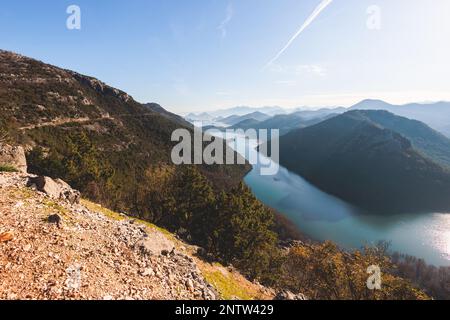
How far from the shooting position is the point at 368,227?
144 metres

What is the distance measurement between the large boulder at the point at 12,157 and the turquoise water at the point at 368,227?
131477 mm

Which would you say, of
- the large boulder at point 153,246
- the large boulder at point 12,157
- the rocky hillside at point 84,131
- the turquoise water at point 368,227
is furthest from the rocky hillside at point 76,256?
the turquoise water at point 368,227

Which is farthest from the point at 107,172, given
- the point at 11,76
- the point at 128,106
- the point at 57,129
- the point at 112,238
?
the point at 128,106

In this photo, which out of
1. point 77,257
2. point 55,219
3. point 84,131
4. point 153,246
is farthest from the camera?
point 84,131

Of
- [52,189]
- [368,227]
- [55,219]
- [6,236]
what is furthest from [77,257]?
[368,227]

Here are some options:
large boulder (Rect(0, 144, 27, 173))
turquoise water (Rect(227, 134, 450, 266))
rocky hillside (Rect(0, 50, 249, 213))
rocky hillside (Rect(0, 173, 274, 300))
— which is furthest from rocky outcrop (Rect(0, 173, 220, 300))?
turquoise water (Rect(227, 134, 450, 266))

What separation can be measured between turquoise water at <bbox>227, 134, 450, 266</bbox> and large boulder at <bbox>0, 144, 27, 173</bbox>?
13148cm

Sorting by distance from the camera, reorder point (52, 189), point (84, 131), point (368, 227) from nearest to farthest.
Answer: point (52, 189)
point (84, 131)
point (368, 227)

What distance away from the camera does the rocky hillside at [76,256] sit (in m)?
12.6

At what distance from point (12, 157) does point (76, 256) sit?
20029 mm

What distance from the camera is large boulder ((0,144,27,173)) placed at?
86.8 feet

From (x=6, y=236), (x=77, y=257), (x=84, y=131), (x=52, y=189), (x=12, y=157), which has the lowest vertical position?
(x=77, y=257)

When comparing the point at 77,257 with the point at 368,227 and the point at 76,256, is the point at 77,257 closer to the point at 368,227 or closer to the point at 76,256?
the point at 76,256
